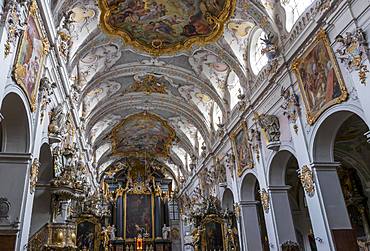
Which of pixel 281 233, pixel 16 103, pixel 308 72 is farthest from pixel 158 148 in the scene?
pixel 16 103

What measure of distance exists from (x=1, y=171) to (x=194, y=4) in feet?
30.2

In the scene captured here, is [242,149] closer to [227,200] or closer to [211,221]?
[227,200]

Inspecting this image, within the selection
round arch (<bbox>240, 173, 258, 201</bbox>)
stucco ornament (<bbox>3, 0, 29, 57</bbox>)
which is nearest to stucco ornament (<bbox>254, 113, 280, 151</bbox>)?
round arch (<bbox>240, 173, 258, 201</bbox>)

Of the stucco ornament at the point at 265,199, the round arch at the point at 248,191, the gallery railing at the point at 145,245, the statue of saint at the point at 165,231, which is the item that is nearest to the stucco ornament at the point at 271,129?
the stucco ornament at the point at 265,199

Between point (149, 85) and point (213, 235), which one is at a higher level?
point (149, 85)

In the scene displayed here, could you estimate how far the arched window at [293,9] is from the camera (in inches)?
438

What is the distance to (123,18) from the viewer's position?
13.6m

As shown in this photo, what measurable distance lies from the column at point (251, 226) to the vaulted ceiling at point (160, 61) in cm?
456

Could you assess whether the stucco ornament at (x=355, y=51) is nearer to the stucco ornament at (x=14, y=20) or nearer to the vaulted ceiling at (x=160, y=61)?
the vaulted ceiling at (x=160, y=61)

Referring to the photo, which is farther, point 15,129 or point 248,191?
point 248,191

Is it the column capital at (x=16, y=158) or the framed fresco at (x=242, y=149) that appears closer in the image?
the column capital at (x=16, y=158)

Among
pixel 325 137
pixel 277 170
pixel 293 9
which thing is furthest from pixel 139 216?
pixel 293 9

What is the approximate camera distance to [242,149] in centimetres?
1535

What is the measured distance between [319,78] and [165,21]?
700 centimetres
